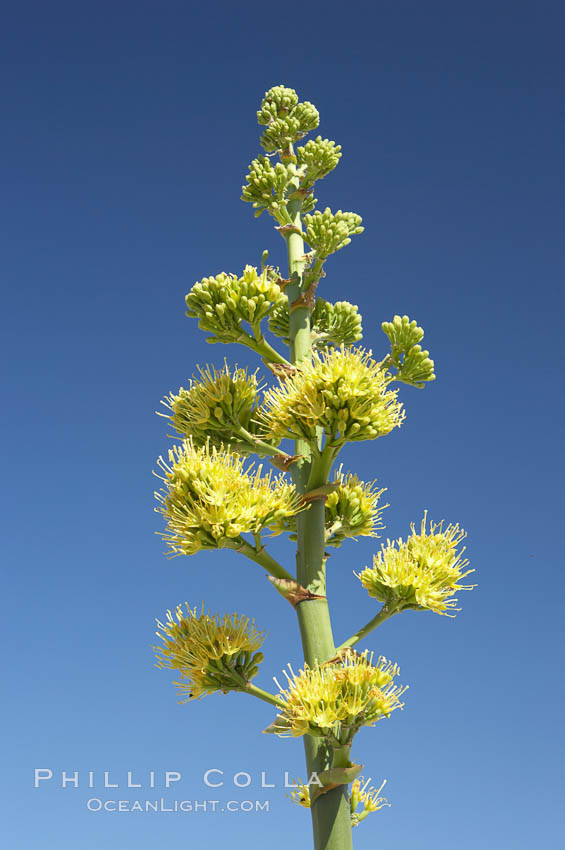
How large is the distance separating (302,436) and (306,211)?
4002mm

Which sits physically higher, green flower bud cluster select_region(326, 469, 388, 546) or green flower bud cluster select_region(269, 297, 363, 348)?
green flower bud cluster select_region(269, 297, 363, 348)

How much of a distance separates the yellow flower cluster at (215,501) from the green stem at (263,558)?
0.18 metres

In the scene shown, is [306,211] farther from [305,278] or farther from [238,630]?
[238,630]

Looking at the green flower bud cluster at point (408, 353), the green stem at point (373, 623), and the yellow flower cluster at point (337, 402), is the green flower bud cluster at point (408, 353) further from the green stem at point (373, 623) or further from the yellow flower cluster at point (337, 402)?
the green stem at point (373, 623)

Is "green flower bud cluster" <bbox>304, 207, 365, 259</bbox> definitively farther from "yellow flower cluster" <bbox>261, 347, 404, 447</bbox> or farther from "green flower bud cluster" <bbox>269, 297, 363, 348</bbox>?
"yellow flower cluster" <bbox>261, 347, 404, 447</bbox>

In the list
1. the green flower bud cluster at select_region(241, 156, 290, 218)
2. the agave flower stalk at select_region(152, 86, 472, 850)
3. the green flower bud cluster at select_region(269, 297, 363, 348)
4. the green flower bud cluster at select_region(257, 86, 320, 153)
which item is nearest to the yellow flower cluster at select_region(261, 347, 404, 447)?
the agave flower stalk at select_region(152, 86, 472, 850)

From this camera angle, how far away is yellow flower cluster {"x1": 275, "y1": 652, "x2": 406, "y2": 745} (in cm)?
586

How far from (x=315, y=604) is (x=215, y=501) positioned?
4.43 ft

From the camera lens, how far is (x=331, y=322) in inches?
339

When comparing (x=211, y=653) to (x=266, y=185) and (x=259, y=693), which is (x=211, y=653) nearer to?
(x=259, y=693)

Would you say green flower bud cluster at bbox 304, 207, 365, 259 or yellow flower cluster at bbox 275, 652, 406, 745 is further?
green flower bud cluster at bbox 304, 207, 365, 259

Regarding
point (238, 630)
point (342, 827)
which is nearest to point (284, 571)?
point (238, 630)

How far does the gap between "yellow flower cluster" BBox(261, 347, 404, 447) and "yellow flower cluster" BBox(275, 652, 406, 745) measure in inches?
79.3

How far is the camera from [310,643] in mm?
6539
